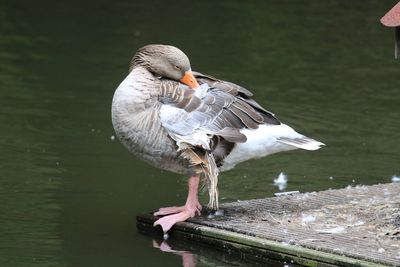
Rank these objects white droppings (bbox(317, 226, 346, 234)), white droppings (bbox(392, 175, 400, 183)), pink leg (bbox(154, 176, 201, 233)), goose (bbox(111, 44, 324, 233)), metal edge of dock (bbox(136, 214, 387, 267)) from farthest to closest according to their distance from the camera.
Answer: white droppings (bbox(392, 175, 400, 183))
pink leg (bbox(154, 176, 201, 233))
goose (bbox(111, 44, 324, 233))
white droppings (bbox(317, 226, 346, 234))
metal edge of dock (bbox(136, 214, 387, 267))

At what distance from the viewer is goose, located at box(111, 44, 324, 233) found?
619 centimetres

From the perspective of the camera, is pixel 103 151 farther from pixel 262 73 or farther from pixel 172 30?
pixel 172 30

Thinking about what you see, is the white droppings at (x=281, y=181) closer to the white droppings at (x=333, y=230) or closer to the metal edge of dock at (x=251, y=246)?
the metal edge of dock at (x=251, y=246)

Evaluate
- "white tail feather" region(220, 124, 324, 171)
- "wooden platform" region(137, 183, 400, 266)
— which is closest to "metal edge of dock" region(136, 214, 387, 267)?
"wooden platform" region(137, 183, 400, 266)

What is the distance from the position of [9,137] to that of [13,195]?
1686mm

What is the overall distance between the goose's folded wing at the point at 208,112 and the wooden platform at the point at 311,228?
57 centimetres

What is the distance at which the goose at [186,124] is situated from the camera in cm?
619

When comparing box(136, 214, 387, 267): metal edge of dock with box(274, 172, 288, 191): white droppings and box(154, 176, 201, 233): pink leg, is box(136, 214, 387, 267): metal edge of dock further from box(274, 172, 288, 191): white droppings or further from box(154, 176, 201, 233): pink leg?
box(274, 172, 288, 191): white droppings

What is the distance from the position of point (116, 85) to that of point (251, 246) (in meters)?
5.26

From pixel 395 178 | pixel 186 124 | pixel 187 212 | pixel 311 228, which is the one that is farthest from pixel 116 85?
pixel 311 228

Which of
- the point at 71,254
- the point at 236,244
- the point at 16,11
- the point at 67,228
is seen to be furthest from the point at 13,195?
the point at 16,11

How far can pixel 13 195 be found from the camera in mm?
7246

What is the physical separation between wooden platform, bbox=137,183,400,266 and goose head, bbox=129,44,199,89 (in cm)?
93

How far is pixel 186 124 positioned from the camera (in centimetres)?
619
